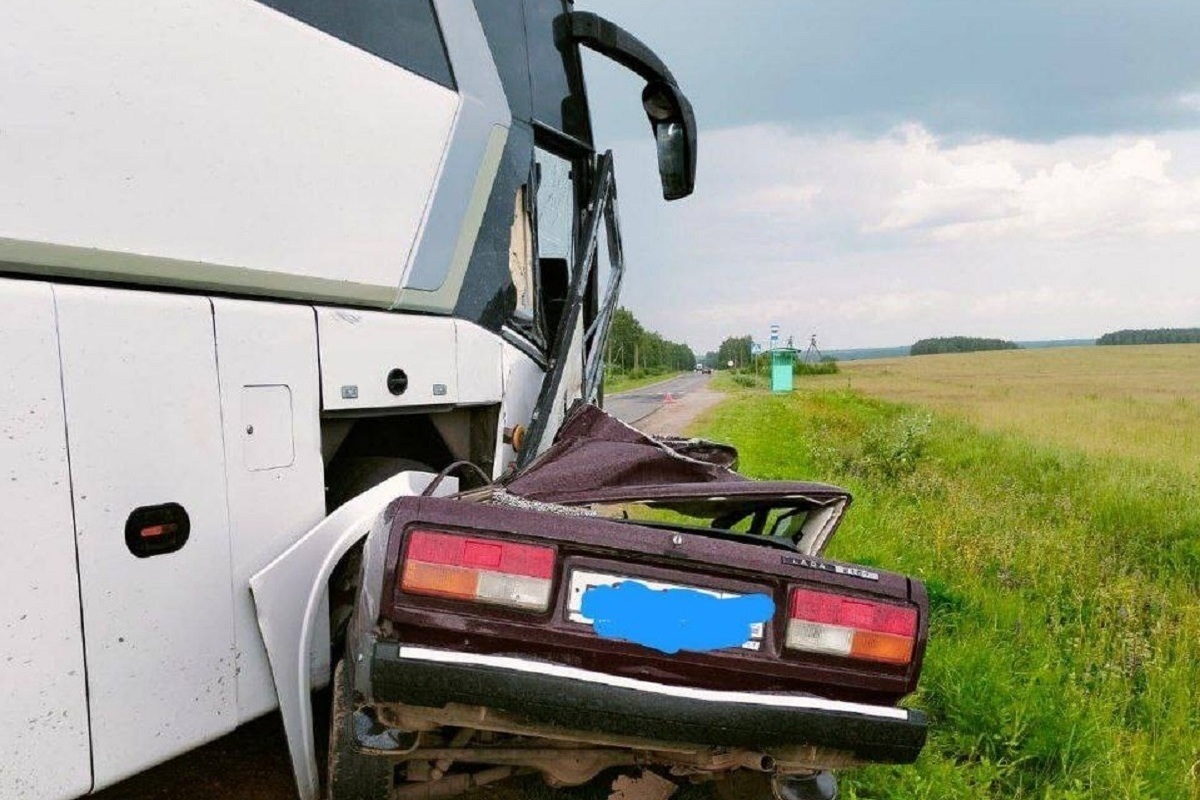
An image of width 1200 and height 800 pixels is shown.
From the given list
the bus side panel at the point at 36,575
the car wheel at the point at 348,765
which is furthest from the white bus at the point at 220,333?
the car wheel at the point at 348,765

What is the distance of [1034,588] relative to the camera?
21.1ft

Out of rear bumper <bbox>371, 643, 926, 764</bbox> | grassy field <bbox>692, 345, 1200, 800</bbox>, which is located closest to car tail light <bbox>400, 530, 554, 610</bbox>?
rear bumper <bbox>371, 643, 926, 764</bbox>

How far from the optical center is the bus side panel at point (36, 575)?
1.83 metres

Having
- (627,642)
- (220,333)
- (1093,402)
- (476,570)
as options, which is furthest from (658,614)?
(1093,402)

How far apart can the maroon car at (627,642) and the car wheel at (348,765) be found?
142 mm

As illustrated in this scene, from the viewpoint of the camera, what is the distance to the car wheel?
8.14 feet

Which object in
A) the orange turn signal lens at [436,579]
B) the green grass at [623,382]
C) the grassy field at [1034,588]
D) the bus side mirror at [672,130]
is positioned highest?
the bus side mirror at [672,130]

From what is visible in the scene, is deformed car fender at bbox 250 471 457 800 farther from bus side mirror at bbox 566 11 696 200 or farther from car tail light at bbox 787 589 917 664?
bus side mirror at bbox 566 11 696 200

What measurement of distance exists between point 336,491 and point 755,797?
166cm

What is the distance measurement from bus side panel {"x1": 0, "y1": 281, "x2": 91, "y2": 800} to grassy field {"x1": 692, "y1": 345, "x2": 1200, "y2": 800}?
2516mm

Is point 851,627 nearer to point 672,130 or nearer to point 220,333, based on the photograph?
point 220,333

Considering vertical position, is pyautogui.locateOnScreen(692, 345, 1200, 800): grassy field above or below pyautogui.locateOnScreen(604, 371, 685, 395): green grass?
above

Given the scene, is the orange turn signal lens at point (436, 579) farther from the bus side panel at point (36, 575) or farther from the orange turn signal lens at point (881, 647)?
the orange turn signal lens at point (881, 647)

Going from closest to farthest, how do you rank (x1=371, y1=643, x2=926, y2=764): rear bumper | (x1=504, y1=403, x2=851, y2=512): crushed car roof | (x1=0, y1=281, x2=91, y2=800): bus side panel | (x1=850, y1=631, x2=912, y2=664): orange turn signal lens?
1. (x1=0, y1=281, x2=91, y2=800): bus side panel
2. (x1=371, y1=643, x2=926, y2=764): rear bumper
3. (x1=850, y1=631, x2=912, y2=664): orange turn signal lens
4. (x1=504, y1=403, x2=851, y2=512): crushed car roof
